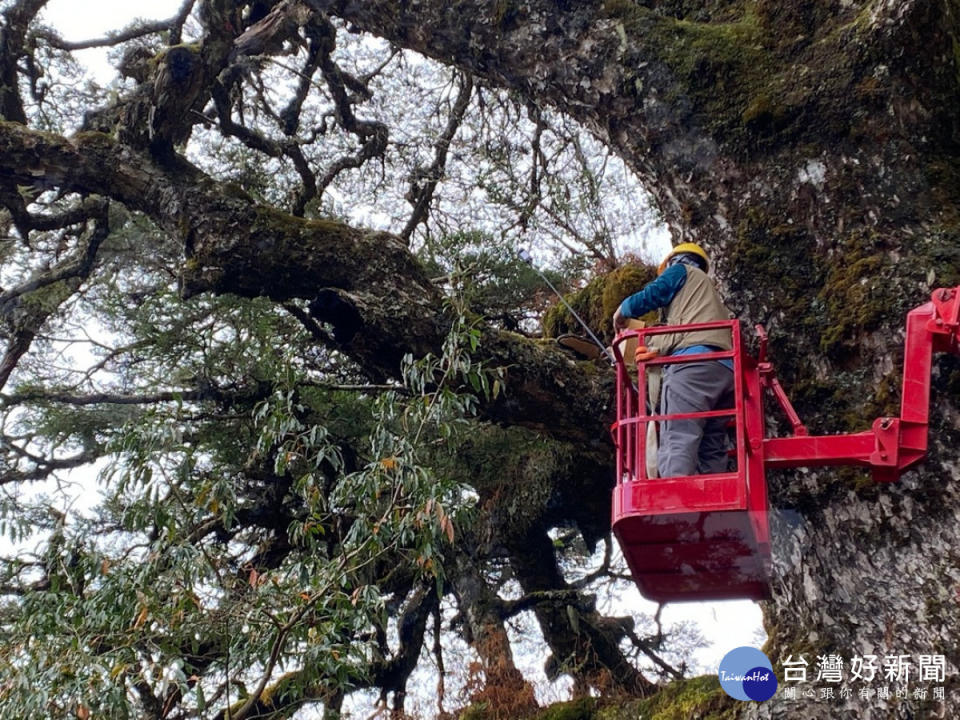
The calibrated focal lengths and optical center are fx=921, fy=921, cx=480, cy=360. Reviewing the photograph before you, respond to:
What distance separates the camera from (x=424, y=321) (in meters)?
4.97

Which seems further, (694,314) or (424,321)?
(424,321)

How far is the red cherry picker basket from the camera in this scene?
3066 mm

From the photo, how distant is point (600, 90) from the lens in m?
5.00

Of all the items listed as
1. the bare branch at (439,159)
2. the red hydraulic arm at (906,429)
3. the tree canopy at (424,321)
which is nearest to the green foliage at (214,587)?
the tree canopy at (424,321)

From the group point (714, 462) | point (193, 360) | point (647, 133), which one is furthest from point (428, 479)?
point (193, 360)

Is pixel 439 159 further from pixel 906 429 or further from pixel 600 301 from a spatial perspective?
pixel 906 429

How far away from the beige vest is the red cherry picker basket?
265mm

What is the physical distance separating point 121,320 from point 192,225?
2225mm

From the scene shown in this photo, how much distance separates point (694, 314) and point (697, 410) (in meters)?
0.51

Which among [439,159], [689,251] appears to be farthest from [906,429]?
[439,159]

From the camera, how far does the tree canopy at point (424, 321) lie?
3723 mm

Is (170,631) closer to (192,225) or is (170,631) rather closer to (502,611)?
(192,225)

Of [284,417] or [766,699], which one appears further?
[284,417]

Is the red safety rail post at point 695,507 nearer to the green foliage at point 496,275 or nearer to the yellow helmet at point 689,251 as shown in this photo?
the yellow helmet at point 689,251
